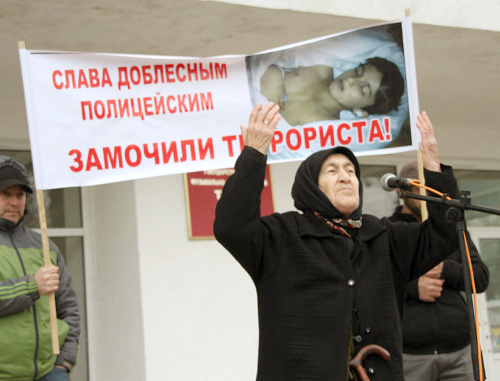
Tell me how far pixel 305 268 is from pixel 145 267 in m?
3.50

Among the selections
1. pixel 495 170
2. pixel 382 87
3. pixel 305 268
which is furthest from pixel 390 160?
pixel 305 268

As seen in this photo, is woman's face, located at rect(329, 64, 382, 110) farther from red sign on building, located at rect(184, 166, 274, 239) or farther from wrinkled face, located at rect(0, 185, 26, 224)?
red sign on building, located at rect(184, 166, 274, 239)

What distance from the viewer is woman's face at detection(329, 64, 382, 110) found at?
4406 mm

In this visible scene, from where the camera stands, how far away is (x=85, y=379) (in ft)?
21.4

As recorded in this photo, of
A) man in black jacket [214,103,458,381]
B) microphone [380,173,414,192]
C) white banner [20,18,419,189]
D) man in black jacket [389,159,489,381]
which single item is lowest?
man in black jacket [389,159,489,381]

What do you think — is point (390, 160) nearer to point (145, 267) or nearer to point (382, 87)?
point (145, 267)

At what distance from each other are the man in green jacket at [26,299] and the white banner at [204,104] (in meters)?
0.41

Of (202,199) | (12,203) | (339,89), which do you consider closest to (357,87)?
(339,89)

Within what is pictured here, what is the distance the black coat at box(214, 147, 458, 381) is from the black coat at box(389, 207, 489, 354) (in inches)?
41.2

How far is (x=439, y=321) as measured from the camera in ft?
13.6

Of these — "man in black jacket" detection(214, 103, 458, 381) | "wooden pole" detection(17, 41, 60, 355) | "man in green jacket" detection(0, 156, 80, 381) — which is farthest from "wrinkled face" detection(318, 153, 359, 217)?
"man in green jacket" detection(0, 156, 80, 381)

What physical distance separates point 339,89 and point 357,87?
0.12 meters

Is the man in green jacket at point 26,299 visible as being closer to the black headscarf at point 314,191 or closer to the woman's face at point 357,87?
the black headscarf at point 314,191

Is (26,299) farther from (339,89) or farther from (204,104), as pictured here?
(339,89)
